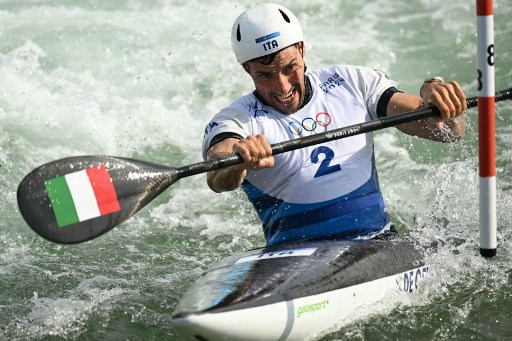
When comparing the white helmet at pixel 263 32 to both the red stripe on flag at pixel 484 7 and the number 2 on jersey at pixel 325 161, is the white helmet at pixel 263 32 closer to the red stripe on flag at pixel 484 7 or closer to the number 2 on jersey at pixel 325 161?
the number 2 on jersey at pixel 325 161

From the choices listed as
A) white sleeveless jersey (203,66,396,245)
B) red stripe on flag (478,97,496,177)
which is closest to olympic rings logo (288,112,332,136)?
white sleeveless jersey (203,66,396,245)

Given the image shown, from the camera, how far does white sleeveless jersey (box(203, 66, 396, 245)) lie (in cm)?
477

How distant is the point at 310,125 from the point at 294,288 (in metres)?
1.04

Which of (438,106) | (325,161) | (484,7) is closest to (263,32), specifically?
(325,161)

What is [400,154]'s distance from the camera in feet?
25.6

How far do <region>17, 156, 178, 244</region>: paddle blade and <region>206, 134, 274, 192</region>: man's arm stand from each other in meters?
0.27

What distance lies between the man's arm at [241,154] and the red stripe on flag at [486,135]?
988mm

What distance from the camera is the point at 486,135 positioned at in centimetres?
435

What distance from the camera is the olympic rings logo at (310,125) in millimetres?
4812

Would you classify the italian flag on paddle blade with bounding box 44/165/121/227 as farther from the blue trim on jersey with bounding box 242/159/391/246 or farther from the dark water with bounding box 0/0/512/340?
the blue trim on jersey with bounding box 242/159/391/246

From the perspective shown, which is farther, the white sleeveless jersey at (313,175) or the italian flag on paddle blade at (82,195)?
the white sleeveless jersey at (313,175)

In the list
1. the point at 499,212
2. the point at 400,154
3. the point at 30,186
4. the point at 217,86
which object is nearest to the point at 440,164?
the point at 400,154

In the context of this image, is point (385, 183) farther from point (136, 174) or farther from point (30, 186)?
point (30, 186)

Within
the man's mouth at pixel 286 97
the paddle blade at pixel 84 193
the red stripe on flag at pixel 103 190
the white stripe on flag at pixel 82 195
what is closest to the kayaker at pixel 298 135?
the man's mouth at pixel 286 97
